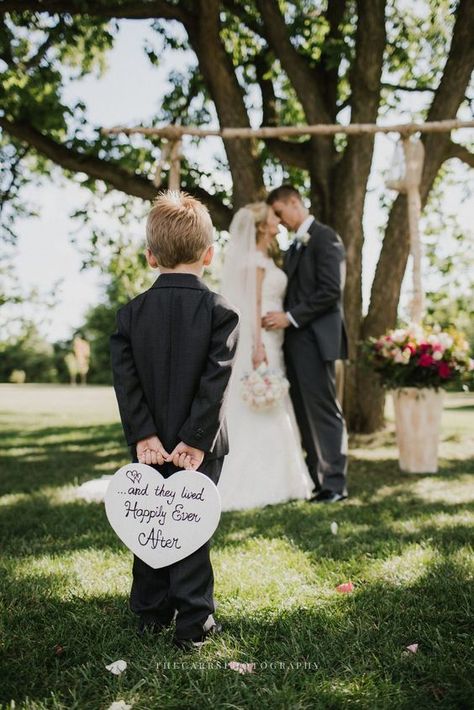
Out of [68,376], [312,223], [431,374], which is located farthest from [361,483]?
[68,376]

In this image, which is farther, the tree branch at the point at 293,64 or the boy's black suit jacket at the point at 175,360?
the tree branch at the point at 293,64

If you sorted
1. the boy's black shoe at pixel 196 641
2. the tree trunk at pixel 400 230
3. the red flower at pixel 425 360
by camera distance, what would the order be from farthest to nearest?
1. the tree trunk at pixel 400 230
2. the red flower at pixel 425 360
3. the boy's black shoe at pixel 196 641

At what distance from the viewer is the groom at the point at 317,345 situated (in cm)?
532

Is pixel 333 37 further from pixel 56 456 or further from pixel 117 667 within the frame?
pixel 117 667

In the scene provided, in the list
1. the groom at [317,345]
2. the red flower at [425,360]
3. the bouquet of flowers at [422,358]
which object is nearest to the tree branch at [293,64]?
the groom at [317,345]

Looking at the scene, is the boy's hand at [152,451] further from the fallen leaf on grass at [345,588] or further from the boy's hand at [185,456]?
the fallen leaf on grass at [345,588]

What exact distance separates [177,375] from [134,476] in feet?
1.40

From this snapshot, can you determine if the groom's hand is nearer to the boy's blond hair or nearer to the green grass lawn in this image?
the green grass lawn

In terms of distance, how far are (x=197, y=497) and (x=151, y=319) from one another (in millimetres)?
706

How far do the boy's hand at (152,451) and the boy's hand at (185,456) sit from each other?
43 mm

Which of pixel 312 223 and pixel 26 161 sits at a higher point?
pixel 26 161

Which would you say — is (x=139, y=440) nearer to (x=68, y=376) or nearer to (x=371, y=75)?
(x=371, y=75)

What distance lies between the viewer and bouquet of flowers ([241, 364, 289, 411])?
5.09 meters

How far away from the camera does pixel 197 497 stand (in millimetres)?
2404
